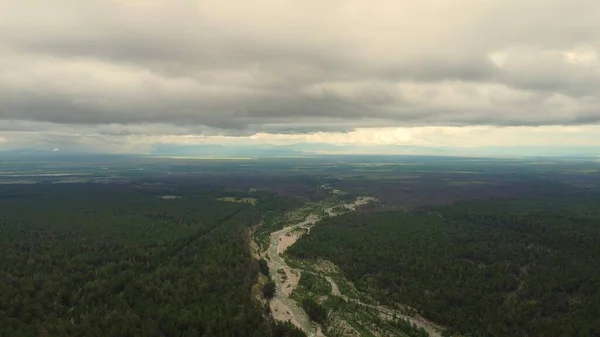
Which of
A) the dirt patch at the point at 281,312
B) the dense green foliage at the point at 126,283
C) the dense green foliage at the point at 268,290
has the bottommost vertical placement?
the dirt patch at the point at 281,312

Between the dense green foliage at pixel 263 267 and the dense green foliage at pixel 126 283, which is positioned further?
the dense green foliage at pixel 263 267

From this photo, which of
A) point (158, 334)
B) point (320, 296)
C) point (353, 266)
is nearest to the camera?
point (158, 334)

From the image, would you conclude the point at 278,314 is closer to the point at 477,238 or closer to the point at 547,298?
the point at 547,298

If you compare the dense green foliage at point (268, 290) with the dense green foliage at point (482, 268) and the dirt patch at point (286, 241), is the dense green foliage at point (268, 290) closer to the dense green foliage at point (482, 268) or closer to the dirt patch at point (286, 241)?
the dense green foliage at point (482, 268)

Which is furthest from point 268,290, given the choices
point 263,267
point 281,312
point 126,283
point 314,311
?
point 126,283

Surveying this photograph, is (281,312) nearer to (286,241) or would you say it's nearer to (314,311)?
(314,311)

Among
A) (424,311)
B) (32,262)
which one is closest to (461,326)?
(424,311)

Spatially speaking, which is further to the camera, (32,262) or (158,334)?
(32,262)

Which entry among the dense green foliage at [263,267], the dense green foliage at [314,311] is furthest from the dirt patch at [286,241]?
the dense green foliage at [314,311]
